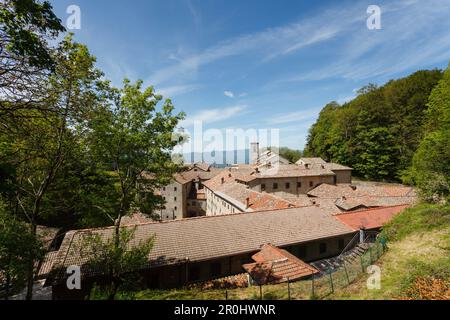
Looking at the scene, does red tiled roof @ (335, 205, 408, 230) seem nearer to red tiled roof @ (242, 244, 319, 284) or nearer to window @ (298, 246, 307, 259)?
window @ (298, 246, 307, 259)

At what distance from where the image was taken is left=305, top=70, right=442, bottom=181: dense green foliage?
154 ft

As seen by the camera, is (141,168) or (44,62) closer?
(44,62)

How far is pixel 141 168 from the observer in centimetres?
1460

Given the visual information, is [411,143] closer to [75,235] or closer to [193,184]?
[193,184]

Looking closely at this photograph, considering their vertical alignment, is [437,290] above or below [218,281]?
Result: above

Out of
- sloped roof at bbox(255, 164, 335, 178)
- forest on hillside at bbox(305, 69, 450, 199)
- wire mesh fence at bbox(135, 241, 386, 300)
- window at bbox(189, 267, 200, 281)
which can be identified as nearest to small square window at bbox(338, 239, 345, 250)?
wire mesh fence at bbox(135, 241, 386, 300)

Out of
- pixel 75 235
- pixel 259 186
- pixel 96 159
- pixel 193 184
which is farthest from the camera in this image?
pixel 193 184

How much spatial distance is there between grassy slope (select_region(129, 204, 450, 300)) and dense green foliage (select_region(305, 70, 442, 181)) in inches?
1307

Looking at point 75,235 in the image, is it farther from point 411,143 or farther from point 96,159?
point 411,143

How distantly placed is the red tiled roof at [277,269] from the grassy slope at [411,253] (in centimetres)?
273

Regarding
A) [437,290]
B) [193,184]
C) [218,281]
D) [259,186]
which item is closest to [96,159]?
[218,281]
